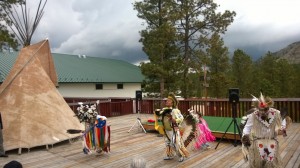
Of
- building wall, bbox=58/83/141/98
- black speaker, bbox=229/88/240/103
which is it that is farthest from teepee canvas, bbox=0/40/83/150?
building wall, bbox=58/83/141/98

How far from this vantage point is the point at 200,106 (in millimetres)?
13602

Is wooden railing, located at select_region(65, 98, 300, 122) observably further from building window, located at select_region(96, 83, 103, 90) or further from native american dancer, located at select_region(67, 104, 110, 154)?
building window, located at select_region(96, 83, 103, 90)

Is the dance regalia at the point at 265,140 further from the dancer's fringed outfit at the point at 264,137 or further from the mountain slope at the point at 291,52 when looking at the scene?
the mountain slope at the point at 291,52

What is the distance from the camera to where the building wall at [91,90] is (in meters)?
22.9

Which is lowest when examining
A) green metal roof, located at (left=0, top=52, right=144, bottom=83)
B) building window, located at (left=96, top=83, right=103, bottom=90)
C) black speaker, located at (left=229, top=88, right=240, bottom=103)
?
black speaker, located at (left=229, top=88, right=240, bottom=103)

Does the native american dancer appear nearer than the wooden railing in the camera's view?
Yes

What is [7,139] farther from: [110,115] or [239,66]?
[239,66]

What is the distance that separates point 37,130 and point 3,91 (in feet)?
5.98

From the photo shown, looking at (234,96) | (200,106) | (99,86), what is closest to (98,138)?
(234,96)

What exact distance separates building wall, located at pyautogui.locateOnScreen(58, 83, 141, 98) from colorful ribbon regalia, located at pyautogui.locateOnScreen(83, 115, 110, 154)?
51.8ft

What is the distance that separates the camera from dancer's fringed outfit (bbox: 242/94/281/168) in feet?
14.2

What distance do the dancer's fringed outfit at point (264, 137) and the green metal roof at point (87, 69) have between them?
63.5 feet

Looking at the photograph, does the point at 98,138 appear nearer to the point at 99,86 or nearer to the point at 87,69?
the point at 99,86

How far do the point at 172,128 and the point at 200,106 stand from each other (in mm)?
7081
